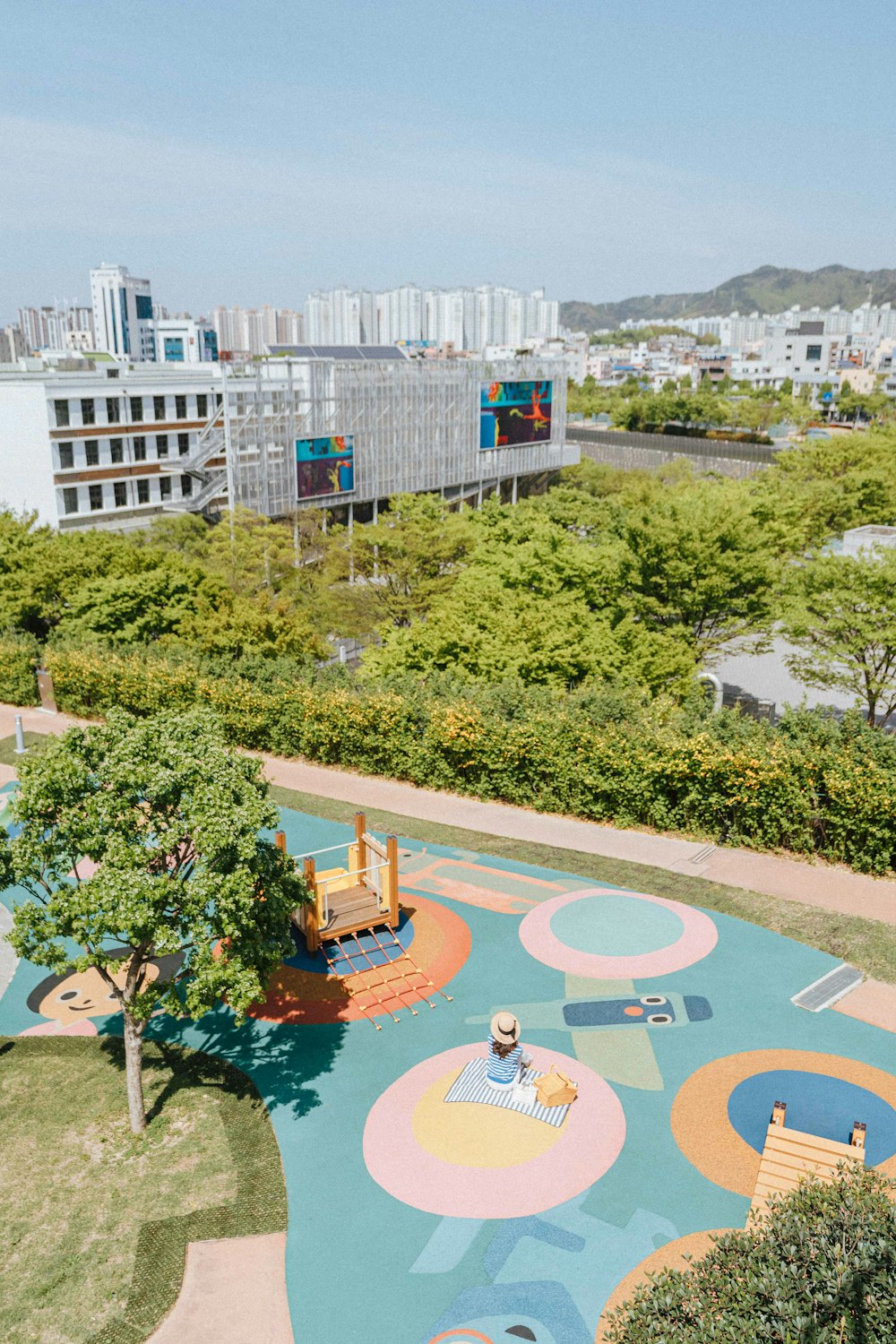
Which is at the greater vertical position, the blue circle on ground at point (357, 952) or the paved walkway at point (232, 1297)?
the paved walkway at point (232, 1297)

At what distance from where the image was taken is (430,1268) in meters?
10.5

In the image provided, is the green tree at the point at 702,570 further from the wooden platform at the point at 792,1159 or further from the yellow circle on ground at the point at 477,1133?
the wooden platform at the point at 792,1159

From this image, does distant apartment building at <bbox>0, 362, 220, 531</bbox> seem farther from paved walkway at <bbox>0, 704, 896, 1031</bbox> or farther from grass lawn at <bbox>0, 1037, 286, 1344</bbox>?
grass lawn at <bbox>0, 1037, 286, 1344</bbox>

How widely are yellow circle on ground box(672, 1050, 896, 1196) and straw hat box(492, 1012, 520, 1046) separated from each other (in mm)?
2323

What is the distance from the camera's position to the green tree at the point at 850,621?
88.4 ft

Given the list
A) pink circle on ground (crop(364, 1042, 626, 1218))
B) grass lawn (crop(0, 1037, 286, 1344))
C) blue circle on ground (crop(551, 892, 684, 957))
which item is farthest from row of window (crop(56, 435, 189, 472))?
pink circle on ground (crop(364, 1042, 626, 1218))

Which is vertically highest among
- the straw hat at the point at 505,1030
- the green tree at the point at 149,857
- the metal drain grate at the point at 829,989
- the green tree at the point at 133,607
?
the green tree at the point at 149,857

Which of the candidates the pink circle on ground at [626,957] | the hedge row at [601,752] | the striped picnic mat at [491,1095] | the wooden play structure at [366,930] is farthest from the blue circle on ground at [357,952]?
the hedge row at [601,752]

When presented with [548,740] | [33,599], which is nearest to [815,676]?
[548,740]

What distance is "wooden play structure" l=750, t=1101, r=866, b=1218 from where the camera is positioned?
1080cm

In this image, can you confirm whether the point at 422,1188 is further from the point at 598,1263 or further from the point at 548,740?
the point at 548,740

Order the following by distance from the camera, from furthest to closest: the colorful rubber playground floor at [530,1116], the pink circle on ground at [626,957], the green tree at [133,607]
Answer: the green tree at [133,607] → the pink circle on ground at [626,957] → the colorful rubber playground floor at [530,1116]

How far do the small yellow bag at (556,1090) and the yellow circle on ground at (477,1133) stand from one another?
11.8 inches

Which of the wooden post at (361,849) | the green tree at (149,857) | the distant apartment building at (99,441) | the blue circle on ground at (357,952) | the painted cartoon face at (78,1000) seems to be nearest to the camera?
the green tree at (149,857)
